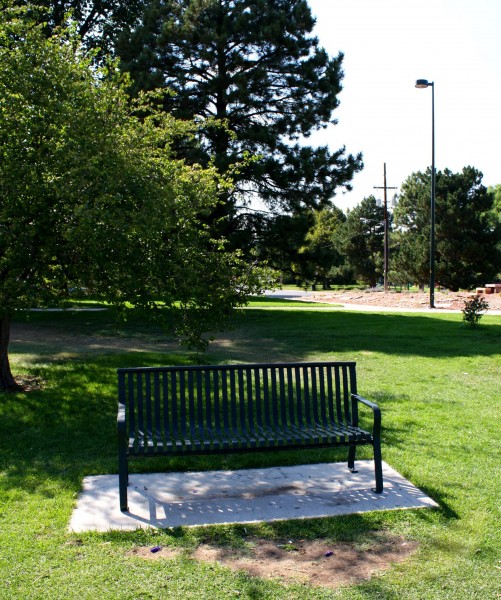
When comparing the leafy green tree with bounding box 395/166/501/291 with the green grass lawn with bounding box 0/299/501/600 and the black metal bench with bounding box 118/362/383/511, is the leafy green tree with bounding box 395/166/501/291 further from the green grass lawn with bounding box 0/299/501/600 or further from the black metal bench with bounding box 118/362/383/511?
the black metal bench with bounding box 118/362/383/511

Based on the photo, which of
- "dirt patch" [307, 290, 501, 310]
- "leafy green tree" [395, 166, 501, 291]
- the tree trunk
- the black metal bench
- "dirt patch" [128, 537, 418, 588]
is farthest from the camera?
"leafy green tree" [395, 166, 501, 291]

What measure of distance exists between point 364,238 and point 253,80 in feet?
138

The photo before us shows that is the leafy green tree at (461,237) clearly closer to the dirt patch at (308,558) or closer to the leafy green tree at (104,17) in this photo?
the leafy green tree at (104,17)

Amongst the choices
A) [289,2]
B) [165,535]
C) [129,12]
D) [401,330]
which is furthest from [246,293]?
[129,12]

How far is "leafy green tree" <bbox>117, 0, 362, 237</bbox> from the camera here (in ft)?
61.0

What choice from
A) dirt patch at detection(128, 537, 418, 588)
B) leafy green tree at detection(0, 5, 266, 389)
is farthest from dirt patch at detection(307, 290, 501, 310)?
dirt patch at detection(128, 537, 418, 588)

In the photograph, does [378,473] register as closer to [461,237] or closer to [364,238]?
[461,237]

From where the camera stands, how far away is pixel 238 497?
449cm

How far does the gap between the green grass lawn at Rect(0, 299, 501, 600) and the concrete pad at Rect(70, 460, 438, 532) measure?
14cm

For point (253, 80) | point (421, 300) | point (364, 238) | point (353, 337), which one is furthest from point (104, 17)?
point (364, 238)

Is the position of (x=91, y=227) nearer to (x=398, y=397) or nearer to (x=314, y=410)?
(x=314, y=410)

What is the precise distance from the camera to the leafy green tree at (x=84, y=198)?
5.98 metres

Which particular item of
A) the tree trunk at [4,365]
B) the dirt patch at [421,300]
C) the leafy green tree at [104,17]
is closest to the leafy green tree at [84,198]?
the tree trunk at [4,365]

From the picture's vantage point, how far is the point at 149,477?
493cm
